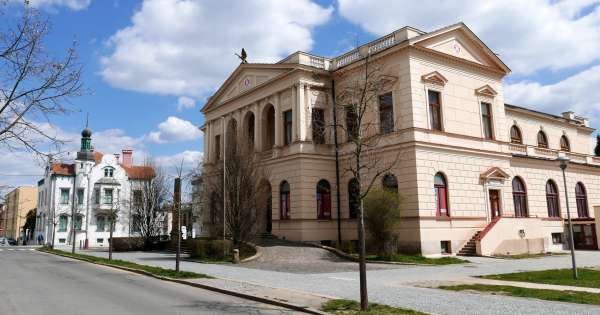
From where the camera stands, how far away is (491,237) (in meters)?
28.8

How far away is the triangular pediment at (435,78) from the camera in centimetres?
3009

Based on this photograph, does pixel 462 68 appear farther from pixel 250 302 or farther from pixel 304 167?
pixel 250 302

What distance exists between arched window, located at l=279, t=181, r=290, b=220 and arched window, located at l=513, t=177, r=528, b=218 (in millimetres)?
16364

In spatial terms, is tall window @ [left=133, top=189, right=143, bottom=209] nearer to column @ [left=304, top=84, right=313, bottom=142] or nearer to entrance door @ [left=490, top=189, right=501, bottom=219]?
column @ [left=304, top=84, right=313, bottom=142]

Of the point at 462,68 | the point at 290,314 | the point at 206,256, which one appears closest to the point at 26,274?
the point at 206,256

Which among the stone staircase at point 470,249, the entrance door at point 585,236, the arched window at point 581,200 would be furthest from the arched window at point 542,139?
the stone staircase at point 470,249

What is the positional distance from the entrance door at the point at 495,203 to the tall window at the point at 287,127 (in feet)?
47.4

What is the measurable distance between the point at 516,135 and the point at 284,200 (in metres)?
21.7

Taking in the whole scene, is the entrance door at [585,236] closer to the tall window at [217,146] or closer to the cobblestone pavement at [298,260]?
the cobblestone pavement at [298,260]

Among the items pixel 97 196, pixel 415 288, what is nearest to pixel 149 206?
pixel 97 196

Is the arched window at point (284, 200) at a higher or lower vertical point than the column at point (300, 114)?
lower

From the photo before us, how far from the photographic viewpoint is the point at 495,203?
32.8 meters

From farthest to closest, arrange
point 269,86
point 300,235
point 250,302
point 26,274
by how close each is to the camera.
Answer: point 269,86, point 300,235, point 26,274, point 250,302

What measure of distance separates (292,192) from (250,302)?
20494mm
